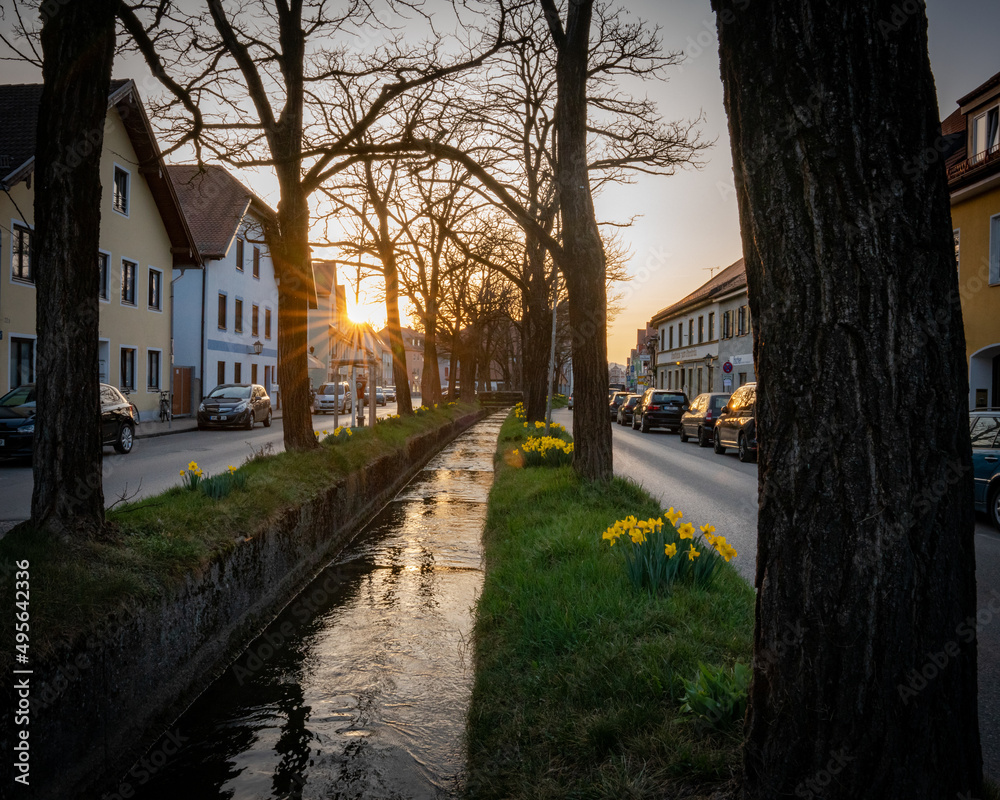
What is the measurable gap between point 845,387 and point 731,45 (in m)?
1.03

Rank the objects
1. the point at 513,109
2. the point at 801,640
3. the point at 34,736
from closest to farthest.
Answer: the point at 801,640 < the point at 34,736 < the point at 513,109

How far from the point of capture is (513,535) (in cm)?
730

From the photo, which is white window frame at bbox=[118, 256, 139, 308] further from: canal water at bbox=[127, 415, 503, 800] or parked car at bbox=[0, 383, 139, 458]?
canal water at bbox=[127, 415, 503, 800]

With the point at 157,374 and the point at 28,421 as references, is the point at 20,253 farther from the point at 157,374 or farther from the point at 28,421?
the point at 157,374

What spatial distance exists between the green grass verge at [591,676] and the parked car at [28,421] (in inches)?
392

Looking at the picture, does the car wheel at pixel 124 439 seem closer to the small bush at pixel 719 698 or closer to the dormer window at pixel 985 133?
the small bush at pixel 719 698

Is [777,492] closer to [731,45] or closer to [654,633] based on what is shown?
[731,45]

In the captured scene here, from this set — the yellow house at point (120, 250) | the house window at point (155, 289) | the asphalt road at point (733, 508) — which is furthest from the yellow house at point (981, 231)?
the house window at point (155, 289)

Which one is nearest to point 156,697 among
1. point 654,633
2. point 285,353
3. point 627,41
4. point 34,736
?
point 34,736

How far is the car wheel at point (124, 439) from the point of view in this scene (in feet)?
55.3

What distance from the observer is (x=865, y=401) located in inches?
82.2

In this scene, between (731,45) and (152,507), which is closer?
(731,45)

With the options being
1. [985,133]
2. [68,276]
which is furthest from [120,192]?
[985,133]

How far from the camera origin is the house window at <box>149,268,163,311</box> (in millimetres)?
29500
